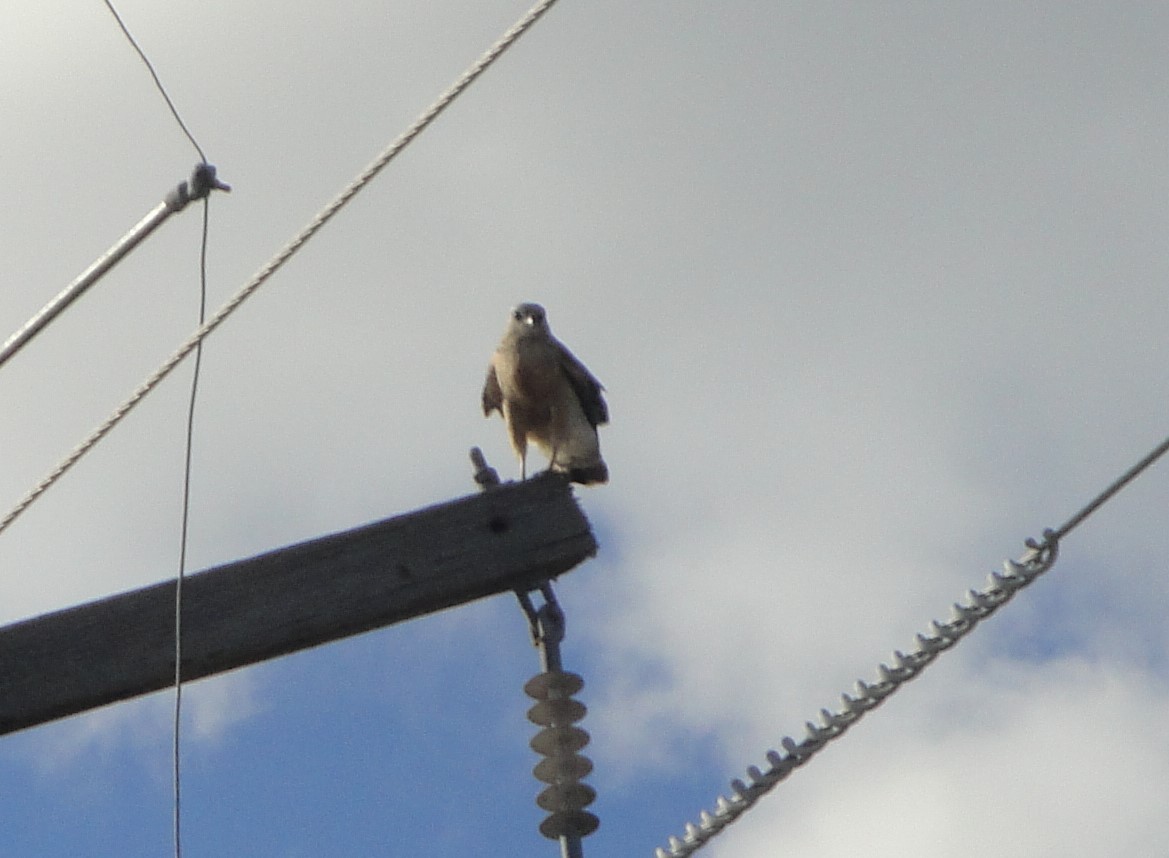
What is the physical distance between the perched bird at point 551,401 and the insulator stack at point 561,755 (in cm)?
455

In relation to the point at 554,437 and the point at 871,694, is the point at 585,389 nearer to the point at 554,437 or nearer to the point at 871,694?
the point at 554,437

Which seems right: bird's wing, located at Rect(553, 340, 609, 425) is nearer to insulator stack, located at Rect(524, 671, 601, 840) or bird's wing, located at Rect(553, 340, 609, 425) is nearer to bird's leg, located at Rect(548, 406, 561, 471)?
bird's leg, located at Rect(548, 406, 561, 471)

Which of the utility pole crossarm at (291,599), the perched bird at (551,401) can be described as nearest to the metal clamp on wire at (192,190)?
the utility pole crossarm at (291,599)

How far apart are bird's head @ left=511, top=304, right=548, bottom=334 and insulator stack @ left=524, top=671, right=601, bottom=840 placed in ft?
16.6

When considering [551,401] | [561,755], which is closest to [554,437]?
[551,401]

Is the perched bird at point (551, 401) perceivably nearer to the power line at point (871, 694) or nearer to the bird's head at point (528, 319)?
the bird's head at point (528, 319)

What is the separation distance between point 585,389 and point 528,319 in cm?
46

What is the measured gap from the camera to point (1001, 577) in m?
4.99

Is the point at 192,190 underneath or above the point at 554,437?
underneath

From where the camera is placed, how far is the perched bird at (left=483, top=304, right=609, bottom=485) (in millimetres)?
10102

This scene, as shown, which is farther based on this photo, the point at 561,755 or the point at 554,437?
the point at 554,437

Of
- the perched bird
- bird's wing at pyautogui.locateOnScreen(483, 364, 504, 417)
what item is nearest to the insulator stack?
the perched bird

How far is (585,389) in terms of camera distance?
1031 cm

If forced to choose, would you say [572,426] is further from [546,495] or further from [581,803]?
[581,803]
